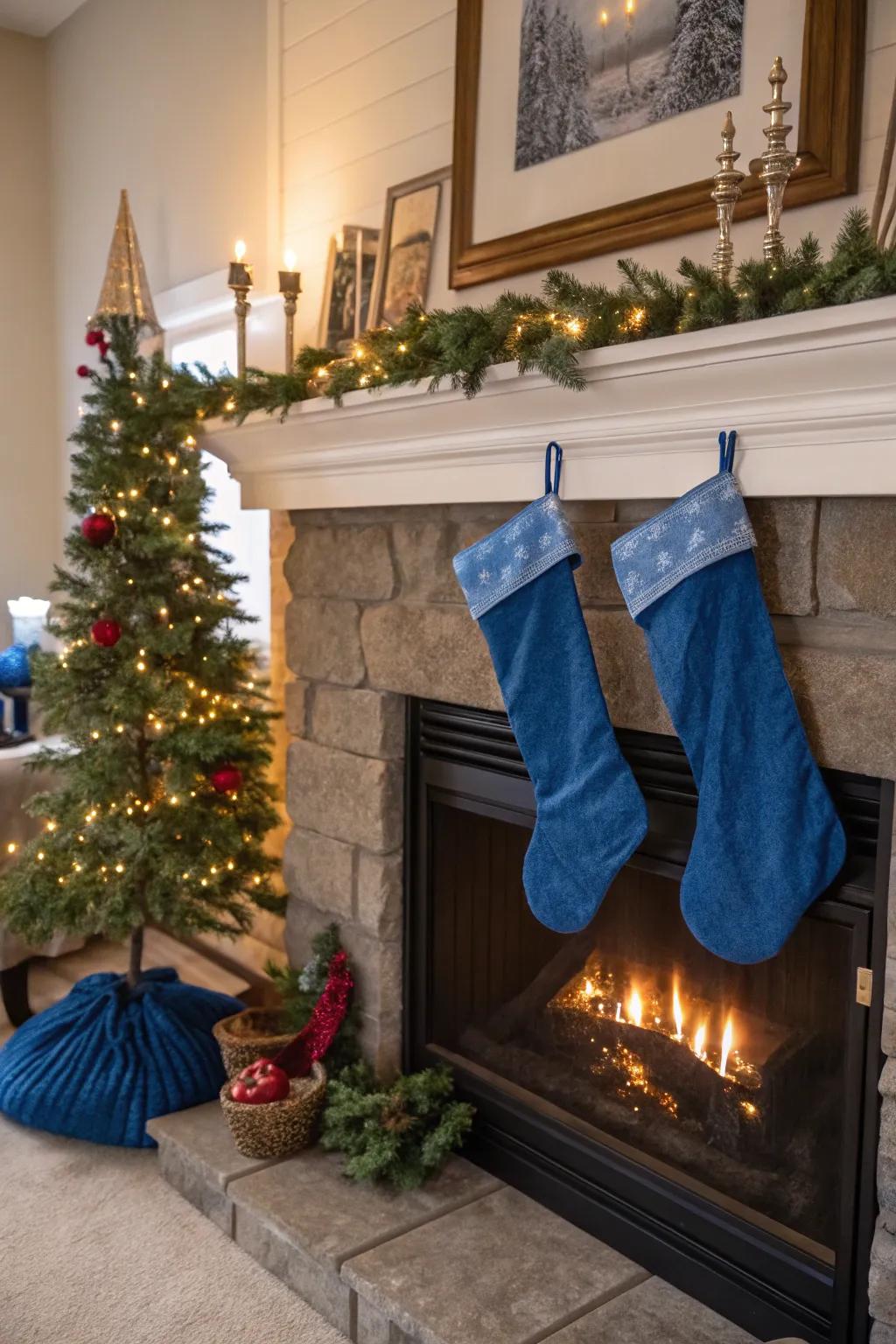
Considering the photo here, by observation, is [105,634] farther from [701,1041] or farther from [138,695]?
[701,1041]

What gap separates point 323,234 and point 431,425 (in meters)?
1.03

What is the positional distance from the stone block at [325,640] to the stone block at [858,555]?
3.34ft

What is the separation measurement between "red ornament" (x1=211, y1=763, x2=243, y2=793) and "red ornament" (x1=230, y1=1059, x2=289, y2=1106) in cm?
59

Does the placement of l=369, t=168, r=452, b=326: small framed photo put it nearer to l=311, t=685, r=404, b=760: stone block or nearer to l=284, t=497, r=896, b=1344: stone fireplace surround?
l=284, t=497, r=896, b=1344: stone fireplace surround

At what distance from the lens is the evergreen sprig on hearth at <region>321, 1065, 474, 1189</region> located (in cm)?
201

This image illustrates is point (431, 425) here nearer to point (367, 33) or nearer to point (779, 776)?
point (779, 776)

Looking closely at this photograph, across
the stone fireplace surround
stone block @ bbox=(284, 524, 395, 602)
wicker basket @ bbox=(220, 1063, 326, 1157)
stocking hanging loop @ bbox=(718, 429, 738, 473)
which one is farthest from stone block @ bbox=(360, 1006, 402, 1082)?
stocking hanging loop @ bbox=(718, 429, 738, 473)

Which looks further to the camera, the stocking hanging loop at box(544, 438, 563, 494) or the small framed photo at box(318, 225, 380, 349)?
the small framed photo at box(318, 225, 380, 349)

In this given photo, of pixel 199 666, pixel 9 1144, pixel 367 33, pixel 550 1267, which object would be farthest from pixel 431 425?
pixel 9 1144

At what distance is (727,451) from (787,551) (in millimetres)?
153

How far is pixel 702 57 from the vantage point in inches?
68.6

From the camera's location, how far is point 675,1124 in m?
1.83

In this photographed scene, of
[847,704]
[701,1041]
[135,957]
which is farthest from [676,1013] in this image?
[135,957]

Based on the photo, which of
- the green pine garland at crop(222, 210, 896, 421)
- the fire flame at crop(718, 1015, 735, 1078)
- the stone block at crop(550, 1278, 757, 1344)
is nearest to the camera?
the green pine garland at crop(222, 210, 896, 421)
